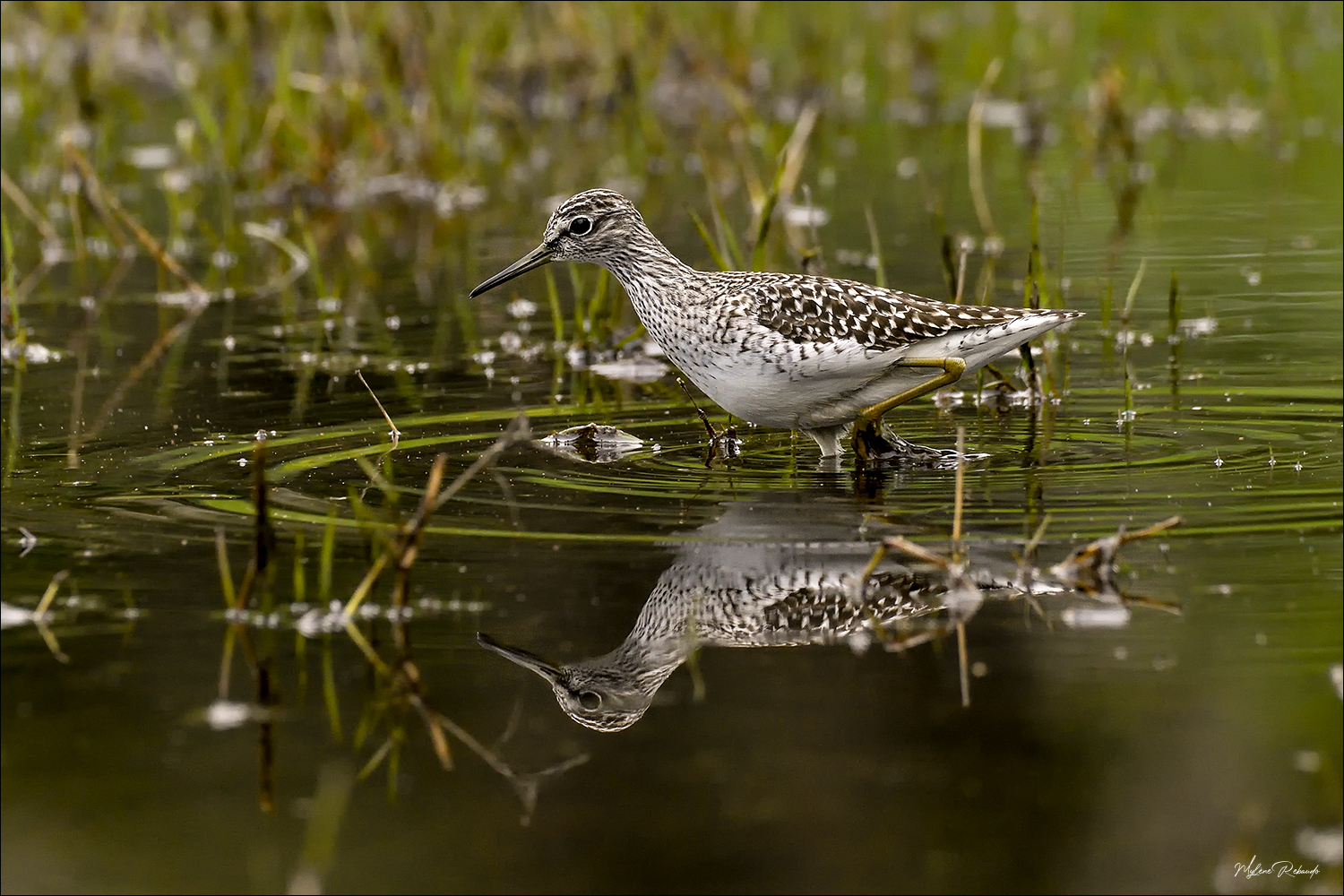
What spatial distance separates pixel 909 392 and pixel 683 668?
2.70 meters

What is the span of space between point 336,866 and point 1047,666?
1.92 meters

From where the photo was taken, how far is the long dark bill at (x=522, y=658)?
4.89m

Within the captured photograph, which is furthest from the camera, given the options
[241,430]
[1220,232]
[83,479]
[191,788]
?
[1220,232]

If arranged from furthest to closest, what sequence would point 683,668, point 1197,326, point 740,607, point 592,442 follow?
point 1197,326, point 592,442, point 740,607, point 683,668

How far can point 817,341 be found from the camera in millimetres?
7137

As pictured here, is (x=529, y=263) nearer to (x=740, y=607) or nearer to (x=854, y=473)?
(x=854, y=473)

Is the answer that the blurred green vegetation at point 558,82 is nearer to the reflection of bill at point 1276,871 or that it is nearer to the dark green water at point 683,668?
the dark green water at point 683,668

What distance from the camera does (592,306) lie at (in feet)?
32.4

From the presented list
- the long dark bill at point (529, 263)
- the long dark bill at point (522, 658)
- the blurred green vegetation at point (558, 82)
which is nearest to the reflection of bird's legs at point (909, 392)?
the long dark bill at point (529, 263)

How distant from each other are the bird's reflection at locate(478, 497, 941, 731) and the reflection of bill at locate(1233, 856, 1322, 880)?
1.49 m

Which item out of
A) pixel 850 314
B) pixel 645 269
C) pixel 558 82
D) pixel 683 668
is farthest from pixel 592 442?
pixel 558 82

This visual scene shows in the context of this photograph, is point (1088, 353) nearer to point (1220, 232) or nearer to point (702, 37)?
point (1220, 232)

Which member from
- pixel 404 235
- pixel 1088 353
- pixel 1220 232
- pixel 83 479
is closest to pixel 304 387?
pixel 83 479

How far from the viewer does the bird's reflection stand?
189 inches
